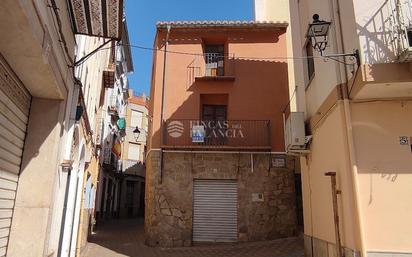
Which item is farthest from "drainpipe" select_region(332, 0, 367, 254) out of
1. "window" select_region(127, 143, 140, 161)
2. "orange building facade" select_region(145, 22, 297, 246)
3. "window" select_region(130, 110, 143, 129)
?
"window" select_region(130, 110, 143, 129)

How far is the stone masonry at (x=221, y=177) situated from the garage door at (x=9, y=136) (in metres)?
8.59

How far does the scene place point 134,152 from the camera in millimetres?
33062

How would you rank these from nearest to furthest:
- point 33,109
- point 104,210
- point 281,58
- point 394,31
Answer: point 33,109, point 394,31, point 281,58, point 104,210

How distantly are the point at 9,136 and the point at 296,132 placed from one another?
678 cm

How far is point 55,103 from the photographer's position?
18.9ft

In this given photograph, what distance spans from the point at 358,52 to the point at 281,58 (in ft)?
29.6

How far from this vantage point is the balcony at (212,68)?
48.9 feet

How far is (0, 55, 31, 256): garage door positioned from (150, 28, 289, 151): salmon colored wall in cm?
901

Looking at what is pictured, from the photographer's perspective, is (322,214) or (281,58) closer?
(322,214)

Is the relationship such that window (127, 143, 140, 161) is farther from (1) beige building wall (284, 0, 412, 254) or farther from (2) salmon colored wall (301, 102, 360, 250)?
(1) beige building wall (284, 0, 412, 254)

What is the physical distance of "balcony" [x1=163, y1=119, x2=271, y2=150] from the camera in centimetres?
1411

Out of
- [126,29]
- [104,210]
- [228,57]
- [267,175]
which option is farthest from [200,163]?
[126,29]

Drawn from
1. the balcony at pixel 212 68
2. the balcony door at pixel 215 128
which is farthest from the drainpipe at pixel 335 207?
the balcony at pixel 212 68

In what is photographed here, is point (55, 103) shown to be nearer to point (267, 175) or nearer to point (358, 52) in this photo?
point (358, 52)
